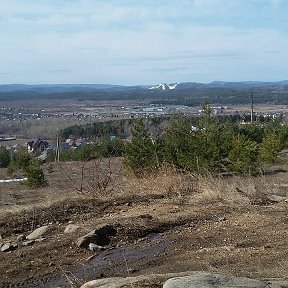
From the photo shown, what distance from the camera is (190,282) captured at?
3.67 metres

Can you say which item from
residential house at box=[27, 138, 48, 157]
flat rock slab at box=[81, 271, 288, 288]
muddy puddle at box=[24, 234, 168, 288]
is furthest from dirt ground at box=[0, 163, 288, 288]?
residential house at box=[27, 138, 48, 157]

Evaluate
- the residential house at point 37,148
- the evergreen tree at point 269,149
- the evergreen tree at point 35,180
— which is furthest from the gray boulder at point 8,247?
the residential house at point 37,148

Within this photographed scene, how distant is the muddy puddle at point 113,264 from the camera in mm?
4578

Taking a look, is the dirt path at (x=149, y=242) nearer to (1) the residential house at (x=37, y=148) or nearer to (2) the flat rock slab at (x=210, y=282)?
(2) the flat rock slab at (x=210, y=282)

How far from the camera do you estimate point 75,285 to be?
14.2ft

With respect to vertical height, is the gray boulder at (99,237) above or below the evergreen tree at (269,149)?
above

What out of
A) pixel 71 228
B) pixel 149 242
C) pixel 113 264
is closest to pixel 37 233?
pixel 71 228

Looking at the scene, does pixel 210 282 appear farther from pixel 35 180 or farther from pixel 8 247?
pixel 35 180

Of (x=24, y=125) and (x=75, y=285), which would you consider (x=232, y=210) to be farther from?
(x=24, y=125)

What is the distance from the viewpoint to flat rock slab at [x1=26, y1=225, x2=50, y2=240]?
20.0 feet

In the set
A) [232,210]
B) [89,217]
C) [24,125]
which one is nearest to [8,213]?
[89,217]

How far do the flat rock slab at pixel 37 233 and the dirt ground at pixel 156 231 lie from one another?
0.06m

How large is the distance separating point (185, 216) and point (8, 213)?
2571mm

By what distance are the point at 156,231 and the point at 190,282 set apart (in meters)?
2.66
